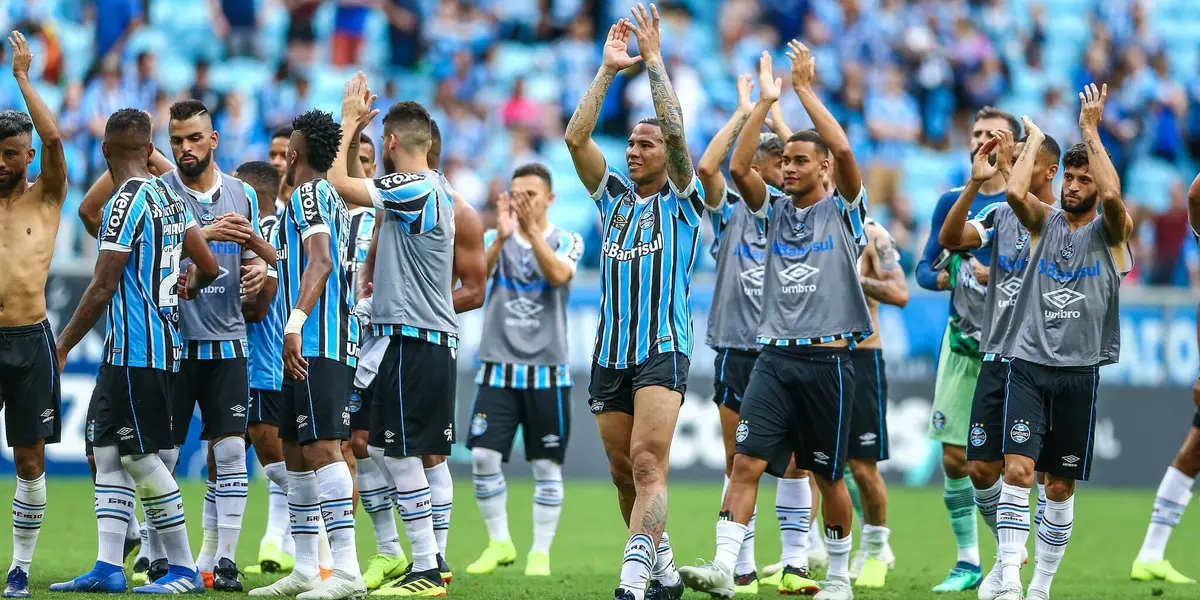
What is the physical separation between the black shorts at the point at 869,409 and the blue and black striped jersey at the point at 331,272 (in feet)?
11.6

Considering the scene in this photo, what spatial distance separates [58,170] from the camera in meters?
8.46

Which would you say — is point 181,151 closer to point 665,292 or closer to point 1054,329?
point 665,292

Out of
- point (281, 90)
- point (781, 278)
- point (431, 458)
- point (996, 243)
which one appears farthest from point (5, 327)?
point (281, 90)

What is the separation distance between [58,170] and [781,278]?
171 inches

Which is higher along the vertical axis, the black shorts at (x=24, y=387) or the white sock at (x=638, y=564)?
the black shorts at (x=24, y=387)

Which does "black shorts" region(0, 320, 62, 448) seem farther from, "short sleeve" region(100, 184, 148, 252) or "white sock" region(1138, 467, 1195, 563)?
"white sock" region(1138, 467, 1195, 563)

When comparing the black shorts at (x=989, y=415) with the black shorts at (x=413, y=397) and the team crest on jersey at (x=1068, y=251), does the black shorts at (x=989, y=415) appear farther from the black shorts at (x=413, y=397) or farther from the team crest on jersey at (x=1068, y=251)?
the black shorts at (x=413, y=397)

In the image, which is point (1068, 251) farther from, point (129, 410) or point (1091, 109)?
point (129, 410)

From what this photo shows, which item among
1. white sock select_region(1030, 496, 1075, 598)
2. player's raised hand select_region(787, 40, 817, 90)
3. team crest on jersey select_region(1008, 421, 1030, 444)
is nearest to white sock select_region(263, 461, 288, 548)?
player's raised hand select_region(787, 40, 817, 90)

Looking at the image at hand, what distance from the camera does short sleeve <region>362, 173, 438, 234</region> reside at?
8508 millimetres

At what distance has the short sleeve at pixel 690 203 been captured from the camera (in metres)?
8.37

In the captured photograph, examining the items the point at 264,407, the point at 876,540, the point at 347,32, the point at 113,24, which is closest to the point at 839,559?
the point at 876,540

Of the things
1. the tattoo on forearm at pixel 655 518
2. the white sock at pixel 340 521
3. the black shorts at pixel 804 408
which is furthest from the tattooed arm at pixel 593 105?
the white sock at pixel 340 521

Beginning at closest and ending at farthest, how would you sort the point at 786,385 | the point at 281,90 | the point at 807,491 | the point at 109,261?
the point at 109,261, the point at 786,385, the point at 807,491, the point at 281,90
